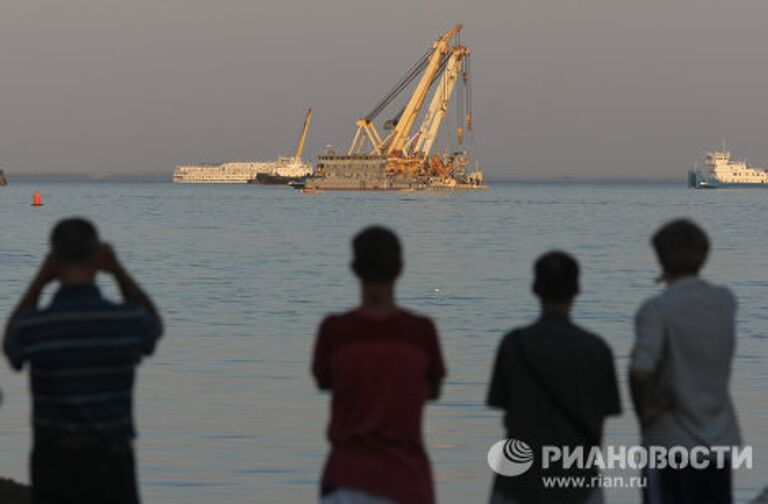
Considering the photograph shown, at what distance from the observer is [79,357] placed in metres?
4.63

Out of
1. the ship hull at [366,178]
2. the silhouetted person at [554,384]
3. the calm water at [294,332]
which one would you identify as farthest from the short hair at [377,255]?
the ship hull at [366,178]

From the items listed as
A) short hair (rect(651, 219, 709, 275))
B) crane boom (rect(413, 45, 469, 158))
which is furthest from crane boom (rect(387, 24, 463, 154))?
short hair (rect(651, 219, 709, 275))

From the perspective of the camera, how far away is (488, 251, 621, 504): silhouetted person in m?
4.69

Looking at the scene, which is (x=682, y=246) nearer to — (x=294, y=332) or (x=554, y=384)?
(x=554, y=384)

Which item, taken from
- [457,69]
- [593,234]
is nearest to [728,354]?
[593,234]

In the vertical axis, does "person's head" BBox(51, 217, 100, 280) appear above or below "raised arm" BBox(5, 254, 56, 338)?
above

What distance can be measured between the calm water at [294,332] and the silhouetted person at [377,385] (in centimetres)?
661

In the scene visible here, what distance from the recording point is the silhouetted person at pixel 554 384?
15.4 feet

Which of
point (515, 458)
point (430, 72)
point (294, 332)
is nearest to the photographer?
point (515, 458)

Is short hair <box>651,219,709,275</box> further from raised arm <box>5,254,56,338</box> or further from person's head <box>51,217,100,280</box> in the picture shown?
raised arm <box>5,254,56,338</box>

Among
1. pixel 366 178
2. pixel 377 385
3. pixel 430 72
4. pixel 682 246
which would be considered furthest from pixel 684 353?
pixel 366 178

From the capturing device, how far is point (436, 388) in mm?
4578

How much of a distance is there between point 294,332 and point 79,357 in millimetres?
19068

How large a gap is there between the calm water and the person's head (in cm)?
646
